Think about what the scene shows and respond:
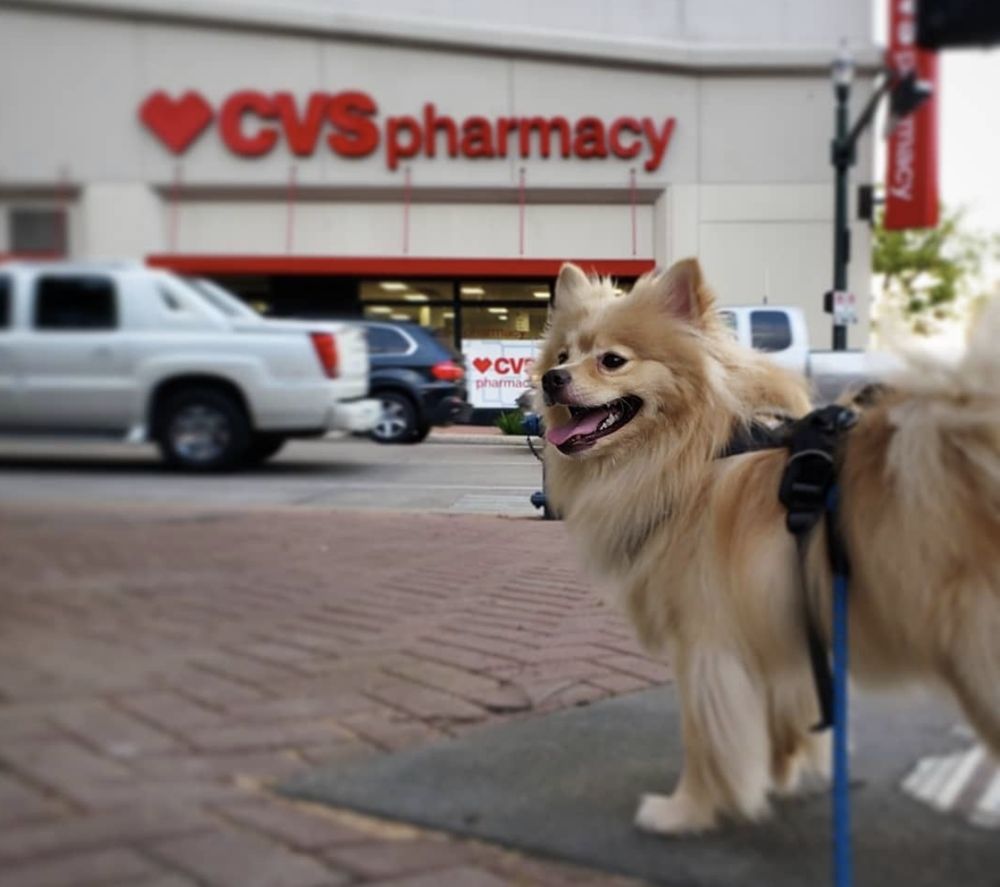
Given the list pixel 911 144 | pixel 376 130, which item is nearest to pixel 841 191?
pixel 911 144

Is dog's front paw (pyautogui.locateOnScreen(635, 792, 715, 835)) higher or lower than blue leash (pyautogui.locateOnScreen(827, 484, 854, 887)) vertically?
lower

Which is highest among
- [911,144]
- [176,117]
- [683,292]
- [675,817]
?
[911,144]

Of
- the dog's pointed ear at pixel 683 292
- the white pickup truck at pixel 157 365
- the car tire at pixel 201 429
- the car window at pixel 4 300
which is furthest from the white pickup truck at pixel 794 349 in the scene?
the car window at pixel 4 300

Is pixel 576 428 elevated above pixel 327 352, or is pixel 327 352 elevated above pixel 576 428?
pixel 327 352

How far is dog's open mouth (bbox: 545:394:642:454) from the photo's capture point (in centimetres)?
226

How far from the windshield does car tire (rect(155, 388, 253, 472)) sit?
11 cm

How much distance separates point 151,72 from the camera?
3.77 feet

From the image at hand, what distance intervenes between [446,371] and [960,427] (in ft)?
3.43

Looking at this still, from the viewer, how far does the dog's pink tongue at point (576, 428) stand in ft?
7.47

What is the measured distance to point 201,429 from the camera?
1.14m

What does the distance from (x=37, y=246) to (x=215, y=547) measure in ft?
1.71

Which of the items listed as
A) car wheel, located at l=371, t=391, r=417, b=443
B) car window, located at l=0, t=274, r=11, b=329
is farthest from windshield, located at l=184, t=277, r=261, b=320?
car wheel, located at l=371, t=391, r=417, b=443

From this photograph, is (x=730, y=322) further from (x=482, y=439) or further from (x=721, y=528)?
(x=482, y=439)

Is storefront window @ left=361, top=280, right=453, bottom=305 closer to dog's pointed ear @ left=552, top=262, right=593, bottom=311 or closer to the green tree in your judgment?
dog's pointed ear @ left=552, top=262, right=593, bottom=311
